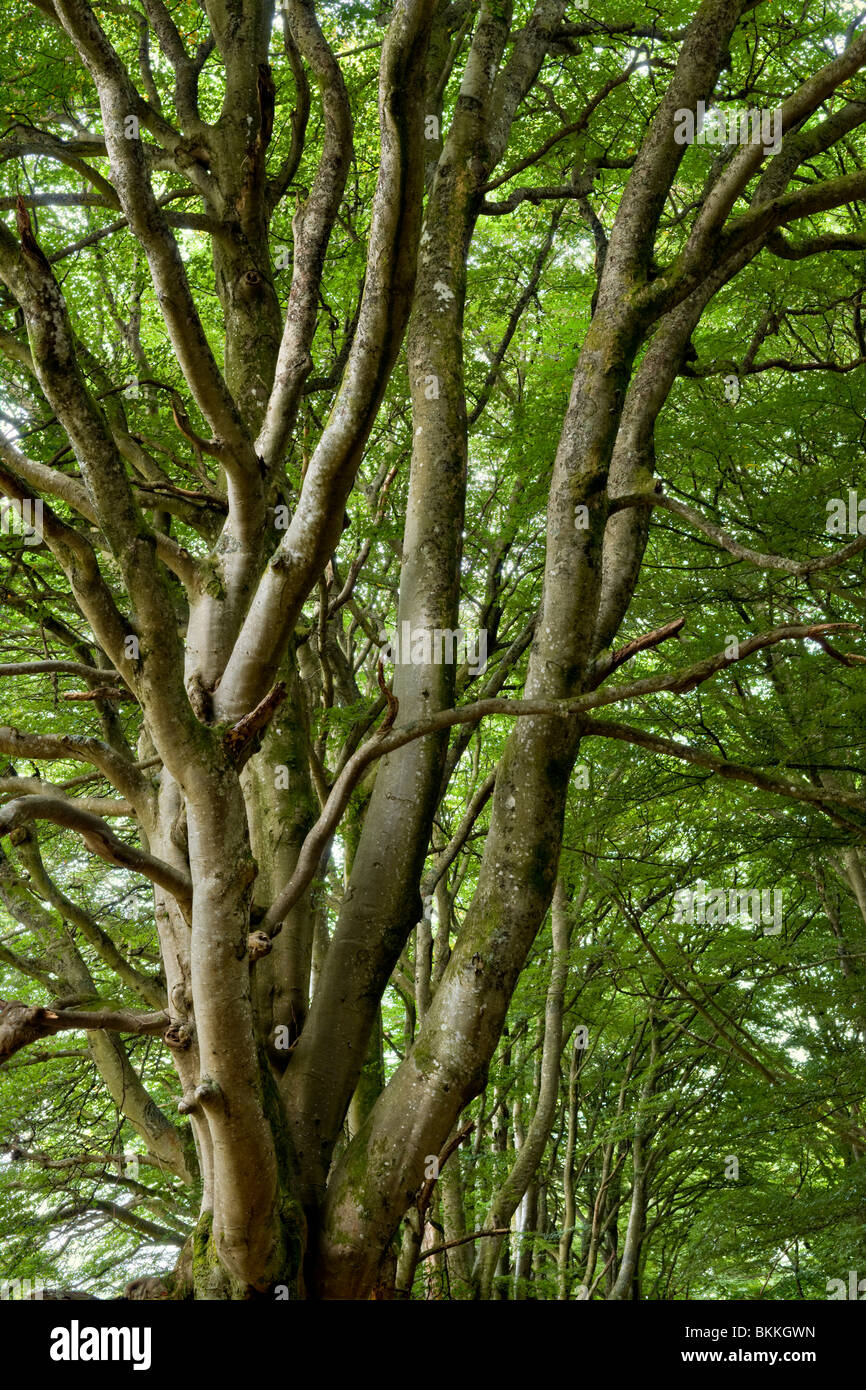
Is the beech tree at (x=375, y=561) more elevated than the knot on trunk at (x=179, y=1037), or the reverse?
the beech tree at (x=375, y=561)

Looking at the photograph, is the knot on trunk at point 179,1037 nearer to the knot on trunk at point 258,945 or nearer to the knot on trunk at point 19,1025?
the knot on trunk at point 258,945

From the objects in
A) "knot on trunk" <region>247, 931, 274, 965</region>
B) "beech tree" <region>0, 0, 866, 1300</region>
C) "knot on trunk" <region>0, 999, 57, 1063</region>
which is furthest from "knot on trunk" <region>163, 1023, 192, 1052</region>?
"knot on trunk" <region>0, 999, 57, 1063</region>

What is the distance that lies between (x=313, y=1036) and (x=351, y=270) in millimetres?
5270

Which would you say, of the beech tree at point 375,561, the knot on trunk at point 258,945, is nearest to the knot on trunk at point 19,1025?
the beech tree at point 375,561

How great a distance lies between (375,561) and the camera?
366 inches

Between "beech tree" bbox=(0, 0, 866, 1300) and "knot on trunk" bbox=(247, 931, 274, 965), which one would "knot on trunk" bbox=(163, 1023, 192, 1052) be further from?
"knot on trunk" bbox=(247, 931, 274, 965)

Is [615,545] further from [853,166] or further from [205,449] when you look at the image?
[853,166]

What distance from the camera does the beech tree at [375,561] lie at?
3.38 m

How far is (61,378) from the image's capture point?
3.18 metres

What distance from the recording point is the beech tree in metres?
3.38

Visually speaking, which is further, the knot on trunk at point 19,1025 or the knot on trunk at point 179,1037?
the knot on trunk at point 179,1037

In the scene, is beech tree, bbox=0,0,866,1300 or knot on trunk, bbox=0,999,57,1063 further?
beech tree, bbox=0,0,866,1300

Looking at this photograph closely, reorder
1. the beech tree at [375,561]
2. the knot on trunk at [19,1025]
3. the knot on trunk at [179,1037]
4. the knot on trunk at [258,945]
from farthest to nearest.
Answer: the knot on trunk at [179,1037], the knot on trunk at [258,945], the beech tree at [375,561], the knot on trunk at [19,1025]

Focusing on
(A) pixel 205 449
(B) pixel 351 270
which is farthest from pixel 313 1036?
(B) pixel 351 270
